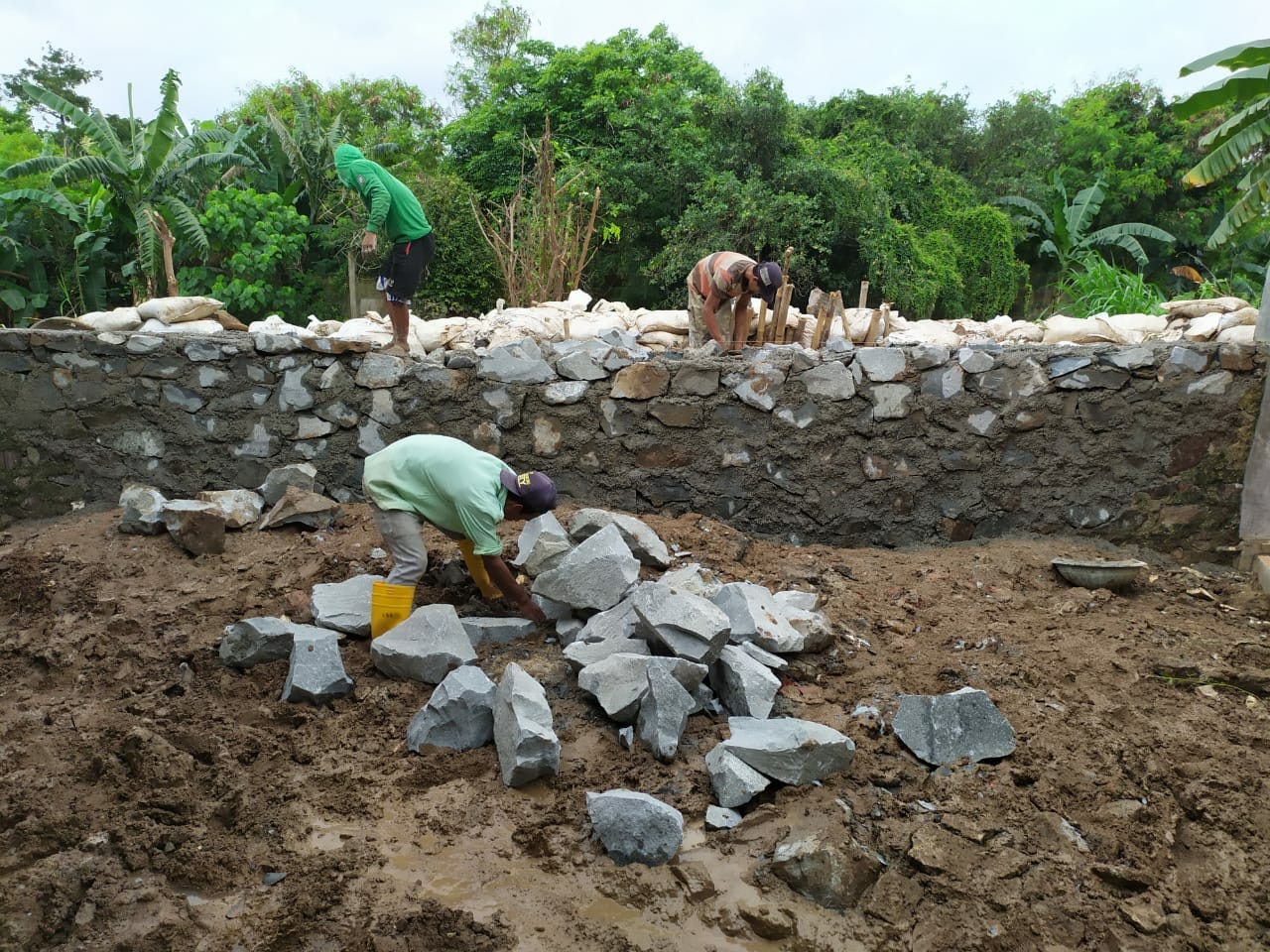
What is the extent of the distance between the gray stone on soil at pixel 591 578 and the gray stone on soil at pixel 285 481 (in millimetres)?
1923

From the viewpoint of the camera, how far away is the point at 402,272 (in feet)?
18.7

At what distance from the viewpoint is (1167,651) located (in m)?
4.11

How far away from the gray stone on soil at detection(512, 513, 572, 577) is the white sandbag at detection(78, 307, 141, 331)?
Answer: 3.47 m

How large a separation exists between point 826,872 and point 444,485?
216 cm

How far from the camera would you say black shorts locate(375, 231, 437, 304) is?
18.7 ft

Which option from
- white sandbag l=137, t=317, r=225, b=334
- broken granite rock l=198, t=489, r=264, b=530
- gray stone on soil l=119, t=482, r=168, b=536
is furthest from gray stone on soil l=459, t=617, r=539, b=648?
white sandbag l=137, t=317, r=225, b=334

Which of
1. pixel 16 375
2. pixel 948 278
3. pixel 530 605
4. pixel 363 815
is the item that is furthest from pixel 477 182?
pixel 363 815

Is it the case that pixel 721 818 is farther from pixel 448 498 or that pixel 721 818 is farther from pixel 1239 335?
pixel 1239 335

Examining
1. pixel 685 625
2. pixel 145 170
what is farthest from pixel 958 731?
pixel 145 170

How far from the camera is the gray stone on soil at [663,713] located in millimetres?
3262

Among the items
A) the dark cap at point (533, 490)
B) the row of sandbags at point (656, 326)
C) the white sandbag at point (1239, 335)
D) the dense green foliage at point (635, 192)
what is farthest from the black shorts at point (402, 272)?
the dense green foliage at point (635, 192)

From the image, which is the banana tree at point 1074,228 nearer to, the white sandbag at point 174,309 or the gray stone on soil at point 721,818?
the white sandbag at point 174,309

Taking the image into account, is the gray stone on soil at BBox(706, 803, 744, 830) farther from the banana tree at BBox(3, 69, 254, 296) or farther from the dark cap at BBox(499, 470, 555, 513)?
the banana tree at BBox(3, 69, 254, 296)

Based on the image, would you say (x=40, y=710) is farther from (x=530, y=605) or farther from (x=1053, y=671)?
(x=1053, y=671)
